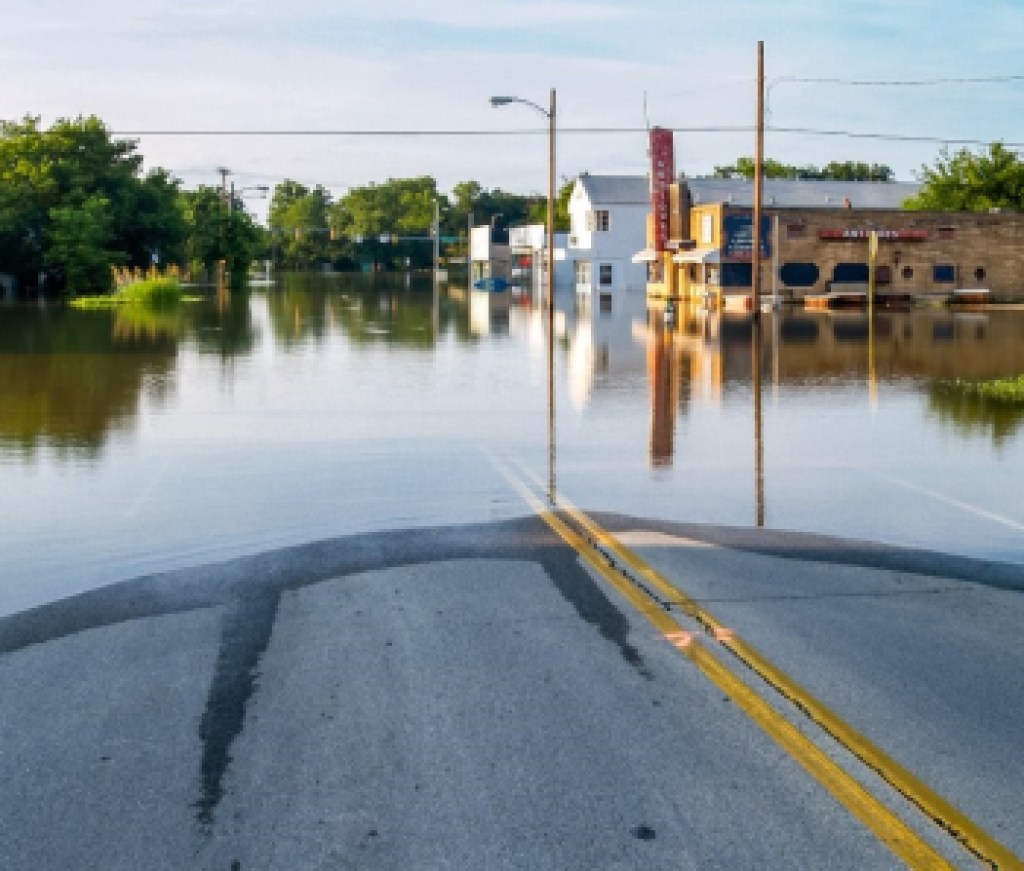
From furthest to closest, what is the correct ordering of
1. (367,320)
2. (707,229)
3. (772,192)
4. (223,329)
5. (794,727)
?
(772,192) < (707,229) < (367,320) < (223,329) < (794,727)

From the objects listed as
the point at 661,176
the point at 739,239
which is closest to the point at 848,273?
the point at 739,239

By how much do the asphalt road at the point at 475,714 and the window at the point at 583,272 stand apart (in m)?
92.0

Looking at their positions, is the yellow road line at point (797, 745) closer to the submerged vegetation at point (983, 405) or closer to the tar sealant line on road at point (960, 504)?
the tar sealant line on road at point (960, 504)

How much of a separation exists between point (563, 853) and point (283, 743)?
1.70m

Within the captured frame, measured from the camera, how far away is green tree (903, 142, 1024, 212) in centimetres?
8600

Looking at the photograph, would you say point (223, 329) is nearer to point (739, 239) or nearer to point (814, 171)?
point (739, 239)

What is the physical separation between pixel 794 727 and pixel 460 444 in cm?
1076

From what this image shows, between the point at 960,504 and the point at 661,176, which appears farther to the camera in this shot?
the point at 661,176

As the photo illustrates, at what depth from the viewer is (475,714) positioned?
22.3 ft

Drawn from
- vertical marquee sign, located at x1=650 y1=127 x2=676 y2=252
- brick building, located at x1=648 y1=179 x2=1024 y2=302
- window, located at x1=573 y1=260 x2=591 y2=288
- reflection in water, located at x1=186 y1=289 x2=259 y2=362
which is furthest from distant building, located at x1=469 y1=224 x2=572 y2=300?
reflection in water, located at x1=186 y1=289 x2=259 y2=362

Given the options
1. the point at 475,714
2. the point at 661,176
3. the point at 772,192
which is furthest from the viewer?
the point at 772,192

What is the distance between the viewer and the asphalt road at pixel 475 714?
5414 mm

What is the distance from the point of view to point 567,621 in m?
8.52

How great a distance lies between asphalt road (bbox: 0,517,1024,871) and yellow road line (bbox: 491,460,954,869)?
0.22 feet
